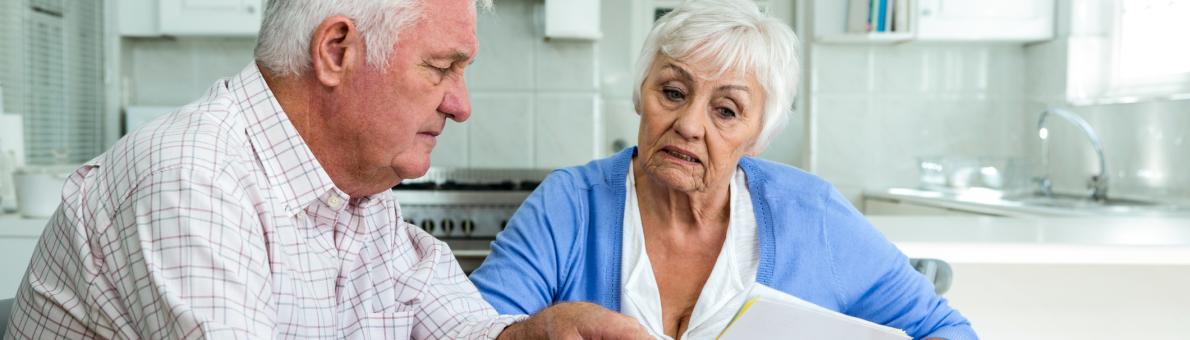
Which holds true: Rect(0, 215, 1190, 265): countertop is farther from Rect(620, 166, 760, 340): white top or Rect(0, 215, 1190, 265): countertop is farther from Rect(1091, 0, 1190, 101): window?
Rect(1091, 0, 1190, 101): window

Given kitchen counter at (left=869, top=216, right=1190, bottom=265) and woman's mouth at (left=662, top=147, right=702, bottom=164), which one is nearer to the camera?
woman's mouth at (left=662, top=147, right=702, bottom=164)

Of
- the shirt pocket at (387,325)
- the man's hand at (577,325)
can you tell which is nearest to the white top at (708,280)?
the man's hand at (577,325)

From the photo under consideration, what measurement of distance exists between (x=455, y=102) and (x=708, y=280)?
59 centimetres

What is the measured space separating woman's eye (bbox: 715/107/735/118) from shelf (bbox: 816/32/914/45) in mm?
2798

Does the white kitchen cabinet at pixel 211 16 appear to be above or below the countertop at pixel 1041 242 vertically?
above

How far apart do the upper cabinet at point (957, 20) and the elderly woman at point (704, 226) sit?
2713 millimetres

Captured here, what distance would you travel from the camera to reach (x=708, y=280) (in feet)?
4.85

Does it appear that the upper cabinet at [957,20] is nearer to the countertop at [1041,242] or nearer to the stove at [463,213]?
the stove at [463,213]

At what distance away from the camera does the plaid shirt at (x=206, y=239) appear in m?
0.78

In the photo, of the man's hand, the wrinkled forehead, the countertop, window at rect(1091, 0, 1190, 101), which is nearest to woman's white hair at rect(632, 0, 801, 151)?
the wrinkled forehead

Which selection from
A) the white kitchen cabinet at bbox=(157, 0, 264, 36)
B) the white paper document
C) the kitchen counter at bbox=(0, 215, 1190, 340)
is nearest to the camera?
the white paper document

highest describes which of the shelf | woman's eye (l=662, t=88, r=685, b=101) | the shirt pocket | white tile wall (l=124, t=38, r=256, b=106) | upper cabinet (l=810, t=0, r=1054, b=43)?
upper cabinet (l=810, t=0, r=1054, b=43)

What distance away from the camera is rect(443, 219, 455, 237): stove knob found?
3.44 m

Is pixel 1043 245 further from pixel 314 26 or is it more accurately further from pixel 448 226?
pixel 448 226
